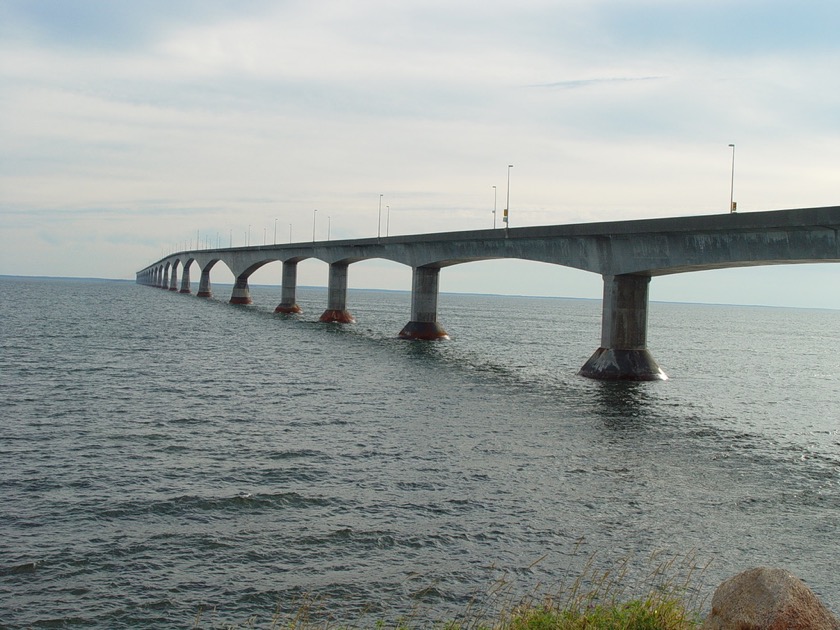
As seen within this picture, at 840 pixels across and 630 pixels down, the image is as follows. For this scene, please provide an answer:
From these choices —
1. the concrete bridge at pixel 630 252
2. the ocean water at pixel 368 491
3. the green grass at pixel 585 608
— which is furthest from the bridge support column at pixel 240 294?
the green grass at pixel 585 608

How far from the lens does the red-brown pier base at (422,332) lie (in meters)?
67.9

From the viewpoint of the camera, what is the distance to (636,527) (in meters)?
16.5

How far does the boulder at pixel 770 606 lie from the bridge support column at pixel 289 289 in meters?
98.3

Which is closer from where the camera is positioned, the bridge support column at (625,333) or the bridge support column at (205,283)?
the bridge support column at (625,333)

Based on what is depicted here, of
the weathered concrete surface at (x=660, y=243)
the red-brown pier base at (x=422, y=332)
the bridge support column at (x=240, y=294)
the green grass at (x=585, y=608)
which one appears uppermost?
the weathered concrete surface at (x=660, y=243)

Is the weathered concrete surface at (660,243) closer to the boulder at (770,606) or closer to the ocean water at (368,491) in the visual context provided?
the ocean water at (368,491)

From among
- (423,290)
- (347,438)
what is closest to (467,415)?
(347,438)

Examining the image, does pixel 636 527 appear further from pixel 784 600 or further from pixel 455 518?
pixel 784 600

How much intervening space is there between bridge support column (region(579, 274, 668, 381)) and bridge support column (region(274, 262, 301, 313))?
220ft

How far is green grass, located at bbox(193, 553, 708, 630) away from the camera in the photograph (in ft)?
32.6

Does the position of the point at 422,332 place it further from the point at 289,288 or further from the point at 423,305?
the point at 289,288

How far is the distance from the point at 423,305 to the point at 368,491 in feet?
166

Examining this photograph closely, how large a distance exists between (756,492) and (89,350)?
40.3 m

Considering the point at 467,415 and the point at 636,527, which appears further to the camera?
the point at 467,415
